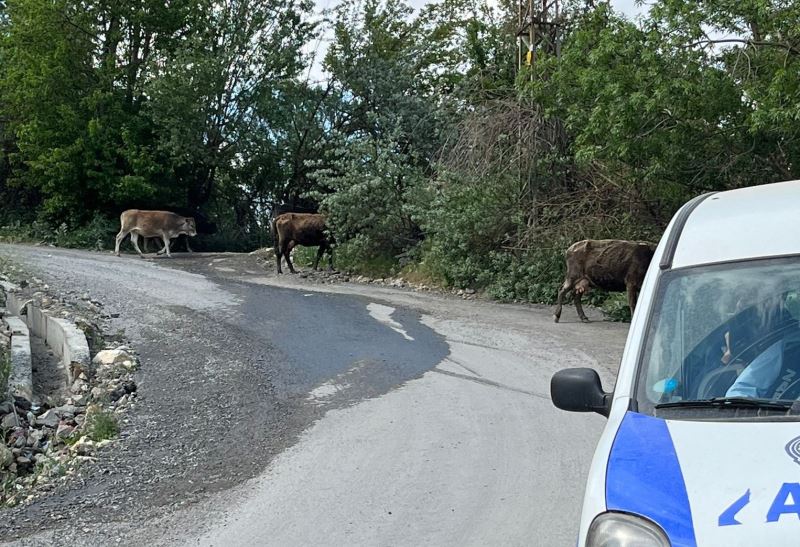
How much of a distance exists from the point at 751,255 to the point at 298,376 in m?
7.32

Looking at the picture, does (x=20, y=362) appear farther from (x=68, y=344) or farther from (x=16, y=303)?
(x=16, y=303)

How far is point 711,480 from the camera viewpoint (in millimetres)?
2955

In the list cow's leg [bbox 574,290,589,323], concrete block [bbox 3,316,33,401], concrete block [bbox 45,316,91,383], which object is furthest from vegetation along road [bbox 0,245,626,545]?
concrete block [bbox 3,316,33,401]

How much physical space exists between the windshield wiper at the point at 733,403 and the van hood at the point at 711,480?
183 millimetres

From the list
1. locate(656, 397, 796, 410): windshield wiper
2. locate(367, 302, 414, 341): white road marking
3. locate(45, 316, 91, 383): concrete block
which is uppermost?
locate(656, 397, 796, 410): windshield wiper

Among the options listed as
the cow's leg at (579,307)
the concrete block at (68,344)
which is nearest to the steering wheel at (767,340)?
the concrete block at (68,344)

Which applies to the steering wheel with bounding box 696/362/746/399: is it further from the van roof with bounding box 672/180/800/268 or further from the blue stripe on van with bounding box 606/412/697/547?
the van roof with bounding box 672/180/800/268

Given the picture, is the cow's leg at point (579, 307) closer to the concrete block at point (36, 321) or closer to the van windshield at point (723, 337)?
the concrete block at point (36, 321)

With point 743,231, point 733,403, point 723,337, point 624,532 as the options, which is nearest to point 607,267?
point 743,231

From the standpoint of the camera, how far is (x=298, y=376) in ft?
34.9

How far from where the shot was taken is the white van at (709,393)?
286 centimetres

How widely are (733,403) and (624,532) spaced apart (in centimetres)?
90

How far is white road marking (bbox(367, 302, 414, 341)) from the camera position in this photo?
45.2 feet

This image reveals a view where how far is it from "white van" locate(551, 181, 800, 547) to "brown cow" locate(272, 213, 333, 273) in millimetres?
19164
